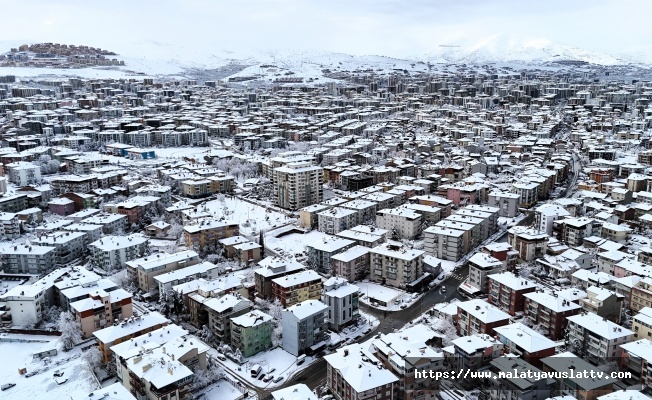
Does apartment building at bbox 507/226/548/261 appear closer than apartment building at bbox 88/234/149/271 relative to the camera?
No

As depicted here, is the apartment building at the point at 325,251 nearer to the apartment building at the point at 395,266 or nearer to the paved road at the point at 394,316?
the apartment building at the point at 395,266

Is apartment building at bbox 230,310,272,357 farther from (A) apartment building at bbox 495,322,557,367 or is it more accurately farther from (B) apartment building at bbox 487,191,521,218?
(B) apartment building at bbox 487,191,521,218

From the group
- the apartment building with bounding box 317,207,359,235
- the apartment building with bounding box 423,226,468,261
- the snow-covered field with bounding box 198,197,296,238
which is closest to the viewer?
the apartment building with bounding box 423,226,468,261

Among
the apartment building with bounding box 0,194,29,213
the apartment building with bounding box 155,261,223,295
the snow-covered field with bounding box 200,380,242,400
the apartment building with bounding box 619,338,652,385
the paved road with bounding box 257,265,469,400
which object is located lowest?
the snow-covered field with bounding box 200,380,242,400

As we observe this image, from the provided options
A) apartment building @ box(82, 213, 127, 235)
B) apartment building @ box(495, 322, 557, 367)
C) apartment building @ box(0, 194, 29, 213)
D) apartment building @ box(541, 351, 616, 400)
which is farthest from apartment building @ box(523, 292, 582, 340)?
apartment building @ box(0, 194, 29, 213)

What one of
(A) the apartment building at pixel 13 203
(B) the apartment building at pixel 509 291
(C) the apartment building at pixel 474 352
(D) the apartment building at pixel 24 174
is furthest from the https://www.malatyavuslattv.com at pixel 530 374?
(D) the apartment building at pixel 24 174

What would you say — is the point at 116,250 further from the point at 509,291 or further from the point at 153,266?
the point at 509,291

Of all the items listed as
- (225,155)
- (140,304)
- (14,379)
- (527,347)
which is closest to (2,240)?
(140,304)
